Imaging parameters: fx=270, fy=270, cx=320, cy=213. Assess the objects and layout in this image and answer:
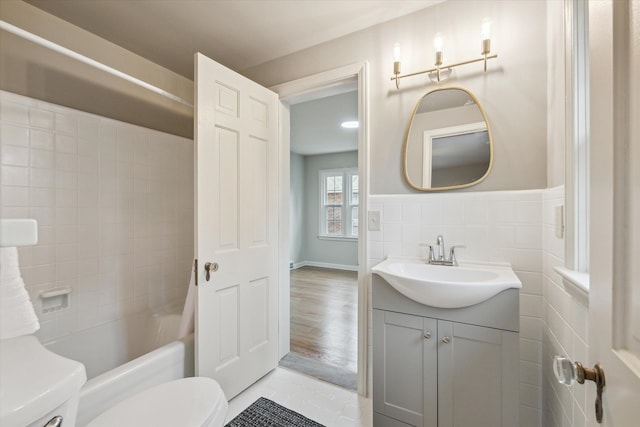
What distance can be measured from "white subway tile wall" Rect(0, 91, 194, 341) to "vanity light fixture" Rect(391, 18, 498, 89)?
1.87m

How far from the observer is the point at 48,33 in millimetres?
1622

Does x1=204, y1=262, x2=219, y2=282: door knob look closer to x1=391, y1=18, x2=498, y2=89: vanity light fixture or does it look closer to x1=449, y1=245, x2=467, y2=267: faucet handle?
x1=449, y1=245, x2=467, y2=267: faucet handle

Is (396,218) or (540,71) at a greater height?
(540,71)

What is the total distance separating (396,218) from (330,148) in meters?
3.84

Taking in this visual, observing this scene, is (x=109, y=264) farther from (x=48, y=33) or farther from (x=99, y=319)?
(x=48, y=33)

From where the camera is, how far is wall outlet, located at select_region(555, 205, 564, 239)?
1.10 m

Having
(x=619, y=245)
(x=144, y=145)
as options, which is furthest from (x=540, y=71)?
(x=144, y=145)

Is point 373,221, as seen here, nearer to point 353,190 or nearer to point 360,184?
point 360,184

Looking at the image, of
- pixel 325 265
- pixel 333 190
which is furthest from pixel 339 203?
pixel 325 265

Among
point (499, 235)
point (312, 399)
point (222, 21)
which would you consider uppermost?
point (222, 21)

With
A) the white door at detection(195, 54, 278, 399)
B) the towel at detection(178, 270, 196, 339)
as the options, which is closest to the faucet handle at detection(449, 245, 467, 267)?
the white door at detection(195, 54, 278, 399)

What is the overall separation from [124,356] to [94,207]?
106 cm

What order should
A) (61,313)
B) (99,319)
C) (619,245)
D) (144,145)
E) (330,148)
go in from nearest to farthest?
(619,245) < (61,313) < (99,319) < (144,145) < (330,148)

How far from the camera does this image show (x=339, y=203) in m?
5.73
